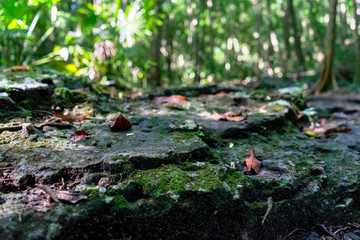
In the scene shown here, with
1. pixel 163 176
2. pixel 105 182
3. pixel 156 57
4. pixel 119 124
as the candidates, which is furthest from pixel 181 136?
pixel 156 57

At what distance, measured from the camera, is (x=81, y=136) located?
78.0 inches

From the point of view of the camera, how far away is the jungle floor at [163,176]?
124 centimetres

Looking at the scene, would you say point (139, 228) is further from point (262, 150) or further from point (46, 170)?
point (262, 150)

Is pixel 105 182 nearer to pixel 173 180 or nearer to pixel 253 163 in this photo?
pixel 173 180

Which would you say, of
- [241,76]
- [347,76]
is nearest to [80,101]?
[241,76]

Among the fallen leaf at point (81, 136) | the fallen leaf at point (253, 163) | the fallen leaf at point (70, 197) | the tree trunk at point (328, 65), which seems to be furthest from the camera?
the tree trunk at point (328, 65)

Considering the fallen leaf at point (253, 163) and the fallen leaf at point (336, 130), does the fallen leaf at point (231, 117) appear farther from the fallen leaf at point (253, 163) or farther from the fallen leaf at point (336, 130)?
the fallen leaf at point (336, 130)

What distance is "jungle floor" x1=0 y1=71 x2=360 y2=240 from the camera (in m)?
1.24

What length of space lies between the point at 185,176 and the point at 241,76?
11868 mm

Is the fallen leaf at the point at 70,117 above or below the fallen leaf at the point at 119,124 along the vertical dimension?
above

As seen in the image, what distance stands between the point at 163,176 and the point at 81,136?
2.68ft

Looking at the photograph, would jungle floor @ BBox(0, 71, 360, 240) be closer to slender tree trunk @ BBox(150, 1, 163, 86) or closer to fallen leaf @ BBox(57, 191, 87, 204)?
fallen leaf @ BBox(57, 191, 87, 204)

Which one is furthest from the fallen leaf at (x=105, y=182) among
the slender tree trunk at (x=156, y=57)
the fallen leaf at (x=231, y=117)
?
the slender tree trunk at (x=156, y=57)

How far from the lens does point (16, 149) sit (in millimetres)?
1630
